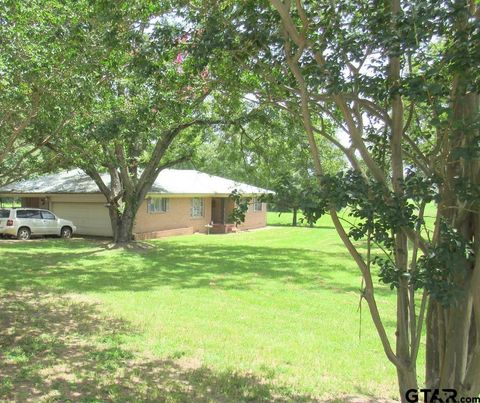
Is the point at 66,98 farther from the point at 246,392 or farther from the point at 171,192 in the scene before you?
the point at 171,192

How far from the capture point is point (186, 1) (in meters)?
5.62

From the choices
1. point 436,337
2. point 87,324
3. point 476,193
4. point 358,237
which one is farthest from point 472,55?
point 87,324

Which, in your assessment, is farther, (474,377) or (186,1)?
(186,1)

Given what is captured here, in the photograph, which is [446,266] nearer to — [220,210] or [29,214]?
[29,214]

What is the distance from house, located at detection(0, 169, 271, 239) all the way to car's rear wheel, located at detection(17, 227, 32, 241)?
2.91 meters

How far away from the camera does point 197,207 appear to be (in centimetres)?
3028

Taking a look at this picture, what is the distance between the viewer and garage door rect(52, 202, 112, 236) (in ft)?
84.1

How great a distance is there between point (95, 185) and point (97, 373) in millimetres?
21060

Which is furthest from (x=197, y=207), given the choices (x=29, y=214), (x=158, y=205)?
(x=29, y=214)

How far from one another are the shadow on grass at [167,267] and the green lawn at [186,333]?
2.8 inches

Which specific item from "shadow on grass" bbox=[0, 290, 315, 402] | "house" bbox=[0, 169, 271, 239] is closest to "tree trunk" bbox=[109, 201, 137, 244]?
"house" bbox=[0, 169, 271, 239]

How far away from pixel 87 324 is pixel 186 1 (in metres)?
5.36

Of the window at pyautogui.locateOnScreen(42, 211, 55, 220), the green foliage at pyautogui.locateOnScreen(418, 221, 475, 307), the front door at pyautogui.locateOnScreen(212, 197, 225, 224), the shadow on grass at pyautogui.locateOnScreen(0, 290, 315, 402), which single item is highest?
the front door at pyautogui.locateOnScreen(212, 197, 225, 224)
